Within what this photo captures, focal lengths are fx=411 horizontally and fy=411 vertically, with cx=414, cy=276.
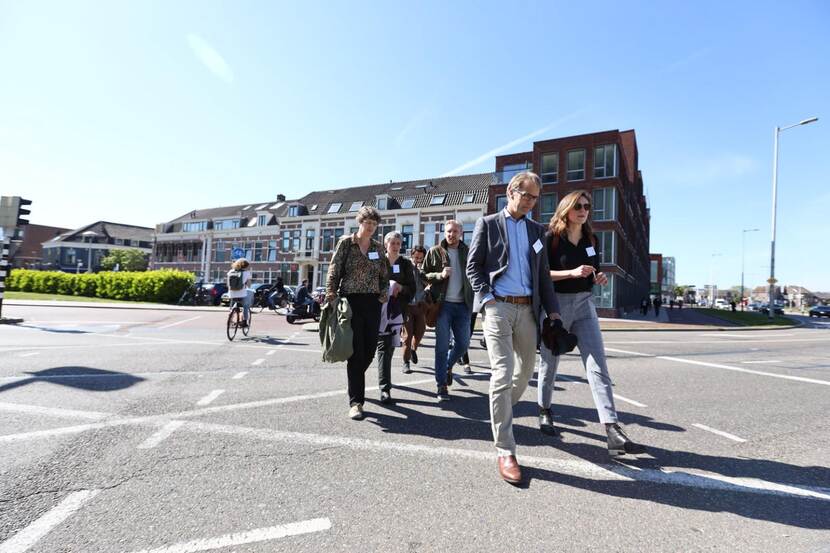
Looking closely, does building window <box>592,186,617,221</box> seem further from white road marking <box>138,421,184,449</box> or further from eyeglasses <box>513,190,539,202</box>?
white road marking <box>138,421,184,449</box>

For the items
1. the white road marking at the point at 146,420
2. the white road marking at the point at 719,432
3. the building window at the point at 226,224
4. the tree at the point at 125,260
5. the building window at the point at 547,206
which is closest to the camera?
the white road marking at the point at 146,420

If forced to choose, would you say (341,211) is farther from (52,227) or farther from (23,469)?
(52,227)

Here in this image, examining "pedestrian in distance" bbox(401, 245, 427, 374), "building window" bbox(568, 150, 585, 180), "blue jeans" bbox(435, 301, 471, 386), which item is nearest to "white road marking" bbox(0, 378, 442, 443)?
"blue jeans" bbox(435, 301, 471, 386)

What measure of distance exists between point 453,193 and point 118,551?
37182 mm

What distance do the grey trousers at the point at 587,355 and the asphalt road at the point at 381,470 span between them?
0.34m

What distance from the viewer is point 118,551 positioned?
1.74m

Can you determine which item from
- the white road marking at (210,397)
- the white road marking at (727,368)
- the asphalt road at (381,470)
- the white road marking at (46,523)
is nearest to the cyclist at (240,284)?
the asphalt road at (381,470)

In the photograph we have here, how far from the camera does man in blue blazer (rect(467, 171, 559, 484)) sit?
2807 millimetres

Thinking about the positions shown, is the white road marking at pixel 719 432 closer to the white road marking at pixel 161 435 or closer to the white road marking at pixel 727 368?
the white road marking at pixel 727 368

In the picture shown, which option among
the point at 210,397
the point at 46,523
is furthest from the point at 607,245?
the point at 46,523

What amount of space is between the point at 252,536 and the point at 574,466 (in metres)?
2.02

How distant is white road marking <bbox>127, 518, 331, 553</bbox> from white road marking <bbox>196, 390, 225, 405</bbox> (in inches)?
96.7

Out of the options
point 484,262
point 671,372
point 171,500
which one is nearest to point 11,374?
point 171,500

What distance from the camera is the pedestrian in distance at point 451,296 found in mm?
4762
